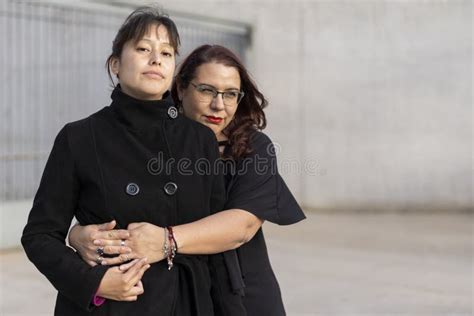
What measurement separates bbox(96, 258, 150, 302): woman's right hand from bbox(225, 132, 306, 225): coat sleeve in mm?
321

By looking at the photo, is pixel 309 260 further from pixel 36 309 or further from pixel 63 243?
pixel 63 243

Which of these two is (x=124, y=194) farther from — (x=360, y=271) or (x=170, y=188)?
(x=360, y=271)

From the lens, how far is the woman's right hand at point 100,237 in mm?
1267

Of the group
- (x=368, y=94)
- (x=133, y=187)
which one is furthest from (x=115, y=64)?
(x=368, y=94)

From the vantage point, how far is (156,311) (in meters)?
1.32

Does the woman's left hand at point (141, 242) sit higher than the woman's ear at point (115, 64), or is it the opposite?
the woman's ear at point (115, 64)

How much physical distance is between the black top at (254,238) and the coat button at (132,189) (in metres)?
0.27

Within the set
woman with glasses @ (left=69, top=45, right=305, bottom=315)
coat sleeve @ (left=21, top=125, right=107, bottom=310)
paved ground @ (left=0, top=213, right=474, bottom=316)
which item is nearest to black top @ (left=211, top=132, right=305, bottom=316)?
woman with glasses @ (left=69, top=45, right=305, bottom=315)

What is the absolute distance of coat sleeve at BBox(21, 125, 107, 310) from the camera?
1.25m

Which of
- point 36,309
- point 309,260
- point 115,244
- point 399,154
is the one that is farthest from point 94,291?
point 399,154

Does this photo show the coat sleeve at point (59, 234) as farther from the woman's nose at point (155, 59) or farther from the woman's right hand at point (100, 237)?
the woman's nose at point (155, 59)

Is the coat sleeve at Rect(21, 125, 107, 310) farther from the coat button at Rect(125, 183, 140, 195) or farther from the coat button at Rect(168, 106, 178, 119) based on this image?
the coat button at Rect(168, 106, 178, 119)

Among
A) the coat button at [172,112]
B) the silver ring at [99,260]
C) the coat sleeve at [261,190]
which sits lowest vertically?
the silver ring at [99,260]

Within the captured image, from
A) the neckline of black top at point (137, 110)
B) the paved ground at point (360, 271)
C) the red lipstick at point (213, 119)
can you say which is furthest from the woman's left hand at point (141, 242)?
the paved ground at point (360, 271)
